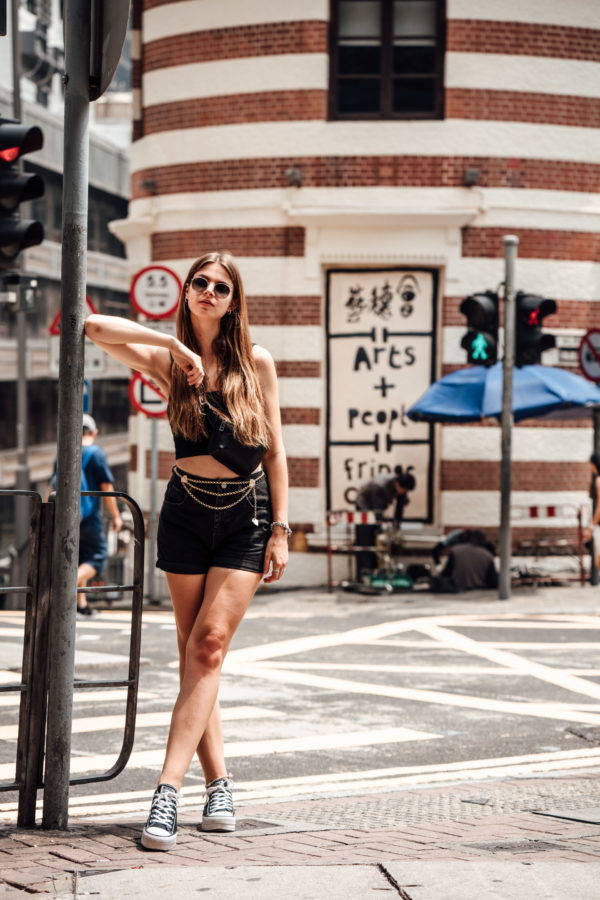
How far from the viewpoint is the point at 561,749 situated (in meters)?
8.30

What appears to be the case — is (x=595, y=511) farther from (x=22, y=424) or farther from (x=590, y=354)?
(x=22, y=424)

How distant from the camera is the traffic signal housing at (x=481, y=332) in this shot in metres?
15.9

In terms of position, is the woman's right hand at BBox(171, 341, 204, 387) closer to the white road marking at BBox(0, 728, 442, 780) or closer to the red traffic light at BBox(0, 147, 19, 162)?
the white road marking at BBox(0, 728, 442, 780)

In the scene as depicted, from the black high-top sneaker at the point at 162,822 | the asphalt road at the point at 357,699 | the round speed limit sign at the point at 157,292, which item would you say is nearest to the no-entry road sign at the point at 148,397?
the round speed limit sign at the point at 157,292

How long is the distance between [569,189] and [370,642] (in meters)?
8.17

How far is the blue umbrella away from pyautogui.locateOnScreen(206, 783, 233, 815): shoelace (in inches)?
451

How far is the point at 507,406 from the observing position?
53.5 feet

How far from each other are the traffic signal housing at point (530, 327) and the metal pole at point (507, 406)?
3.4 inches

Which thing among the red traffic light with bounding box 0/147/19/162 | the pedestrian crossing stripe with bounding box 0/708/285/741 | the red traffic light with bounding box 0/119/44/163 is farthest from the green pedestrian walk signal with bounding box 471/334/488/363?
the red traffic light with bounding box 0/147/19/162

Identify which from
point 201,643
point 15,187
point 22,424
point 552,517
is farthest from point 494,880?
point 22,424

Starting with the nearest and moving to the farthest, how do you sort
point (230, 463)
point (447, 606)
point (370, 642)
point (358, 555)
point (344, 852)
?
point (344, 852)
point (230, 463)
point (370, 642)
point (447, 606)
point (358, 555)

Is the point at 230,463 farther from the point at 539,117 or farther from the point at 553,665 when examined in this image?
the point at 539,117

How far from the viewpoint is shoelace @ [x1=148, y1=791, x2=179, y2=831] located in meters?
5.28

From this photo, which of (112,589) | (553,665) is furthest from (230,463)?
(553,665)
